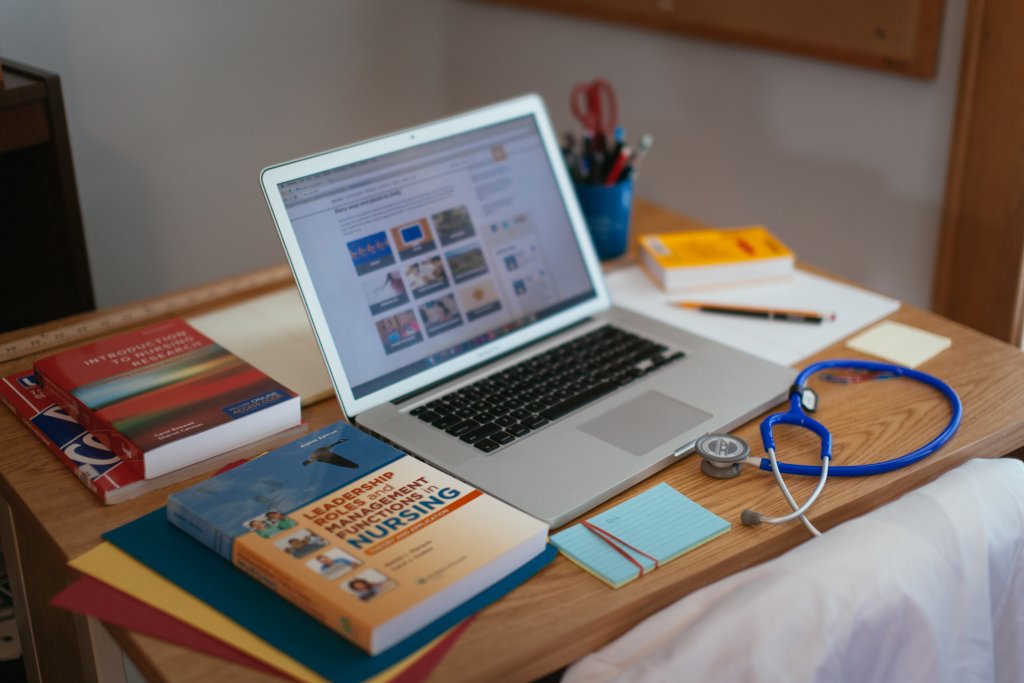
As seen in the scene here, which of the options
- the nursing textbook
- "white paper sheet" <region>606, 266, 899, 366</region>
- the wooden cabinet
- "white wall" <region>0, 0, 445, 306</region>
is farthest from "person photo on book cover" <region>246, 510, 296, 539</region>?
"white wall" <region>0, 0, 445, 306</region>

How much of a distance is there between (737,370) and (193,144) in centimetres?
155

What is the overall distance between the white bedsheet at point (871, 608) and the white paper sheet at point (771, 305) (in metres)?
0.41

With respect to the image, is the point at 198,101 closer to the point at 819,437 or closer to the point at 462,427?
the point at 462,427

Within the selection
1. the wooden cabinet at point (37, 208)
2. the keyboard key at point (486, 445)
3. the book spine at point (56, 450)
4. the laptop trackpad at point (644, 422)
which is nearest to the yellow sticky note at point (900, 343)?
the laptop trackpad at point (644, 422)

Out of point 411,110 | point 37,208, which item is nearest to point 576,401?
point 37,208

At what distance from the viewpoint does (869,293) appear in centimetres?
146

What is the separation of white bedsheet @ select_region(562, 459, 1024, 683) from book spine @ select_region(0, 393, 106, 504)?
1.60ft

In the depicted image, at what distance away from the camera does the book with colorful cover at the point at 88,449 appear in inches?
39.6

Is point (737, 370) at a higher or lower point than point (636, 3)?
lower

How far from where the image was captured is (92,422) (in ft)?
3.52

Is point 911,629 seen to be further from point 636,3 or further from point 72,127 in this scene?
point 72,127

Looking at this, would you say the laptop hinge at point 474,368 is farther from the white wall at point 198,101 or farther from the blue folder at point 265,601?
the white wall at point 198,101

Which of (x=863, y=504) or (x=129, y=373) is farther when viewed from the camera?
(x=129, y=373)

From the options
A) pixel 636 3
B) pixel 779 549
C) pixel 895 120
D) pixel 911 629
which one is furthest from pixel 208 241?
pixel 911 629
